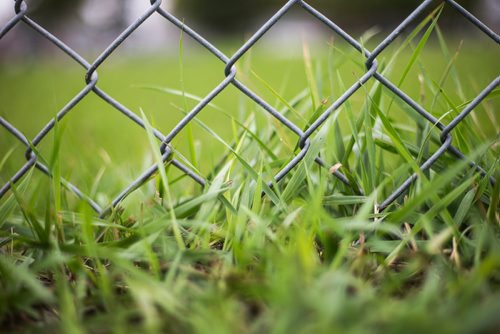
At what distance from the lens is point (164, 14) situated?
660 mm

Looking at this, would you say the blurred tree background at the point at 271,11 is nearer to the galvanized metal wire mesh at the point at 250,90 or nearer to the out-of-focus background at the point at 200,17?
the out-of-focus background at the point at 200,17

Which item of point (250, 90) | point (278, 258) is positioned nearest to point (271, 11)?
Result: point (250, 90)

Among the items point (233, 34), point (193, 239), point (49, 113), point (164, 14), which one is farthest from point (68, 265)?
point (233, 34)

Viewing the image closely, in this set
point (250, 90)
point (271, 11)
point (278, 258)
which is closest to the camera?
point (278, 258)

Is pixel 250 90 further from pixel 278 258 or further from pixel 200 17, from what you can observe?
pixel 200 17

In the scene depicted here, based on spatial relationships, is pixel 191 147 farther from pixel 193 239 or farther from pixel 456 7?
pixel 456 7

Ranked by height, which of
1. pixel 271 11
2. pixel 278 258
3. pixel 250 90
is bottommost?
pixel 278 258

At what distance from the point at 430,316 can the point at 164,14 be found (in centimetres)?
56

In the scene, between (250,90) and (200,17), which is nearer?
(250,90)

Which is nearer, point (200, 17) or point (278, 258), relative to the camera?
point (278, 258)

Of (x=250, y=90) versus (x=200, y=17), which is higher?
(x=200, y=17)

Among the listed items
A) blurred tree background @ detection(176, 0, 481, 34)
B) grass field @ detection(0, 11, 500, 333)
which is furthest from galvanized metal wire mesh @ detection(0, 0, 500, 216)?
blurred tree background @ detection(176, 0, 481, 34)

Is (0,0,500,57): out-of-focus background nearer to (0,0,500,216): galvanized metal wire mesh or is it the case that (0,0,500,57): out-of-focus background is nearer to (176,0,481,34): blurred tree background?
(176,0,481,34): blurred tree background

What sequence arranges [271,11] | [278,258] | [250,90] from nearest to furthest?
[278,258], [250,90], [271,11]
